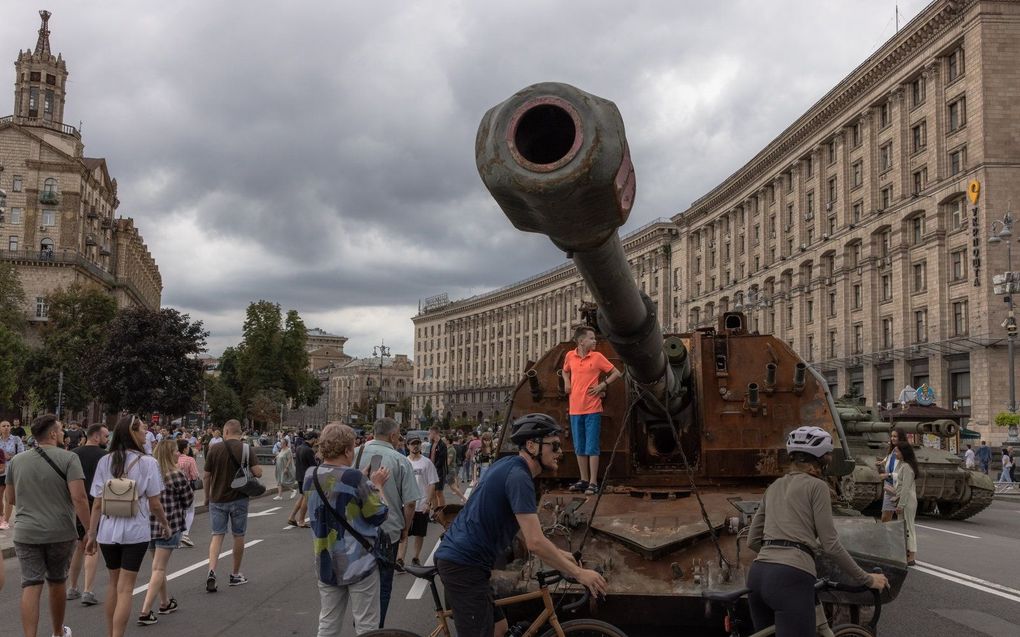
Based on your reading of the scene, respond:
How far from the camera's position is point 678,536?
6121mm

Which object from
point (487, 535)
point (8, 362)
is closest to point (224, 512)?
point (487, 535)

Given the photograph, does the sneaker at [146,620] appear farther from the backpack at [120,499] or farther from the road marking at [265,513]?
the road marking at [265,513]

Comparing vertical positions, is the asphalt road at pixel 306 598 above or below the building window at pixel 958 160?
below

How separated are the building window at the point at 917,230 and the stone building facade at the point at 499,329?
3540cm

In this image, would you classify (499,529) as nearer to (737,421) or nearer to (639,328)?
(639,328)

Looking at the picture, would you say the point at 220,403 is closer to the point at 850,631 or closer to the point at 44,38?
the point at 44,38

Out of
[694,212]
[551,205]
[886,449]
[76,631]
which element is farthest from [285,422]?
[551,205]

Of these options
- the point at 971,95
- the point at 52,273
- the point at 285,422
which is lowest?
the point at 285,422

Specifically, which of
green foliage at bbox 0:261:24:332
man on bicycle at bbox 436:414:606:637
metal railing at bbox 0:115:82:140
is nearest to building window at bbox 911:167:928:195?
man on bicycle at bbox 436:414:606:637

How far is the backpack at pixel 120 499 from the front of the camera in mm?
6699

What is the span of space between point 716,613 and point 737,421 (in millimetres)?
2353

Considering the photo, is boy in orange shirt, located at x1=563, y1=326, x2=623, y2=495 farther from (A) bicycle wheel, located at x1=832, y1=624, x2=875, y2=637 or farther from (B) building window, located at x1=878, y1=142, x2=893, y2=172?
(B) building window, located at x1=878, y1=142, x2=893, y2=172

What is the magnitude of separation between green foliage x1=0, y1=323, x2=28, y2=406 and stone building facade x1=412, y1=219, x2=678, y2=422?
46373mm

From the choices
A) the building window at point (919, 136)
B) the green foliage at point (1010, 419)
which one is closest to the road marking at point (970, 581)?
the green foliage at point (1010, 419)
